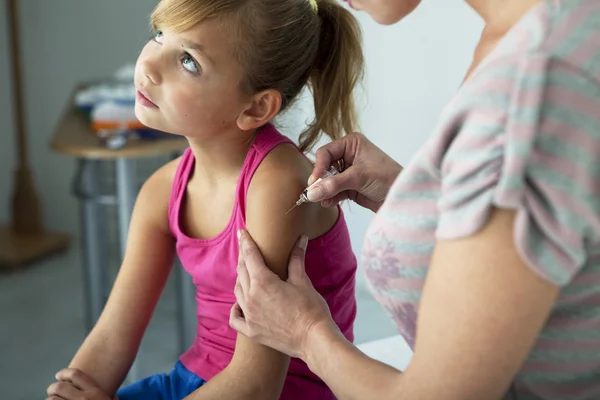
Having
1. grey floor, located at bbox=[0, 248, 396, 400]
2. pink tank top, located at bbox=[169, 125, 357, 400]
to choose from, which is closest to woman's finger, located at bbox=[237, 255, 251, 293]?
pink tank top, located at bbox=[169, 125, 357, 400]

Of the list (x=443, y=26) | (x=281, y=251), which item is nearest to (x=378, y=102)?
(x=443, y=26)

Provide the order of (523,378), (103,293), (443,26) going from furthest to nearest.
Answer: (103,293)
(443,26)
(523,378)

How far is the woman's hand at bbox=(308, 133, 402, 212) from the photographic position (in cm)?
120

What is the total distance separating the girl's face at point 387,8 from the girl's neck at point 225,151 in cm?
35

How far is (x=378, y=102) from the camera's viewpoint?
2328 mm

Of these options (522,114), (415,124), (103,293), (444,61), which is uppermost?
(522,114)

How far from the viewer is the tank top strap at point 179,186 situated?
4.37 feet

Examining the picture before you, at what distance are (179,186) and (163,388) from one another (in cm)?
33

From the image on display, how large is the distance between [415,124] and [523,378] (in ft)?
4.64

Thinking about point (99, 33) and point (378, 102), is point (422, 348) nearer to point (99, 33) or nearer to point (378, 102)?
point (378, 102)

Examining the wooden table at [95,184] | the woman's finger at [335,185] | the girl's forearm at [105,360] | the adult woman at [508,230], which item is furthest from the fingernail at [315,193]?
the wooden table at [95,184]

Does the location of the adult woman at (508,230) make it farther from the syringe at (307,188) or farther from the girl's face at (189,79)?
the girl's face at (189,79)

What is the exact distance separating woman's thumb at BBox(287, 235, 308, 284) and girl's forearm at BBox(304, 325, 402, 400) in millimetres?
120

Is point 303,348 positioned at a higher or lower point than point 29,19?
lower
